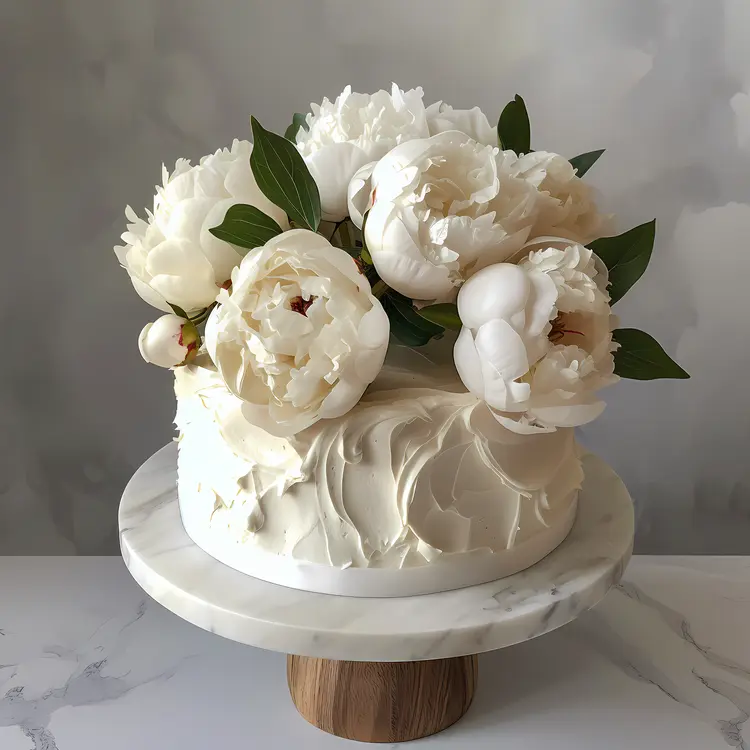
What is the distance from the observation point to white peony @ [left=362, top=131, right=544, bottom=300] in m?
0.58

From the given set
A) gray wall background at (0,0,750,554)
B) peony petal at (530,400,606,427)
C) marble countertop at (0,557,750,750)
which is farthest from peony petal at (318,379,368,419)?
gray wall background at (0,0,750,554)

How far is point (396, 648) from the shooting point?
60cm

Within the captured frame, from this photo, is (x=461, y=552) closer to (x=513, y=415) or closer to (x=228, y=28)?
(x=513, y=415)

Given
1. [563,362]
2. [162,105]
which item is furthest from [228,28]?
[563,362]

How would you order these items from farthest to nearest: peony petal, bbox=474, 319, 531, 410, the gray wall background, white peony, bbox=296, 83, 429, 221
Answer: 1. the gray wall background
2. white peony, bbox=296, 83, 429, 221
3. peony petal, bbox=474, 319, 531, 410

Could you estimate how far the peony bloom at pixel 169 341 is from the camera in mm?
674

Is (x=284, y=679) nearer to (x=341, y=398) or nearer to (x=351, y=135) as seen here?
(x=341, y=398)

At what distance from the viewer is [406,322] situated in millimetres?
655

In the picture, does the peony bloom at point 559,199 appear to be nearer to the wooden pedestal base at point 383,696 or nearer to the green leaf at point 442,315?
the green leaf at point 442,315

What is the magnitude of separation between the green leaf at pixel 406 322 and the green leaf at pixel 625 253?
15cm

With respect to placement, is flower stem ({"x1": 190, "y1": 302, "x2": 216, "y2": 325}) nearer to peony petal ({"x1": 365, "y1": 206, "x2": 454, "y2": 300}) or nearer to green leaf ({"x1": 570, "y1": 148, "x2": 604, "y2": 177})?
peony petal ({"x1": 365, "y1": 206, "x2": 454, "y2": 300})

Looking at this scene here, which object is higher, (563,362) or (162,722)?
(563,362)

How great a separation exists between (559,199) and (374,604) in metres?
0.34

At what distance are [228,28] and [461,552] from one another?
0.78 meters
